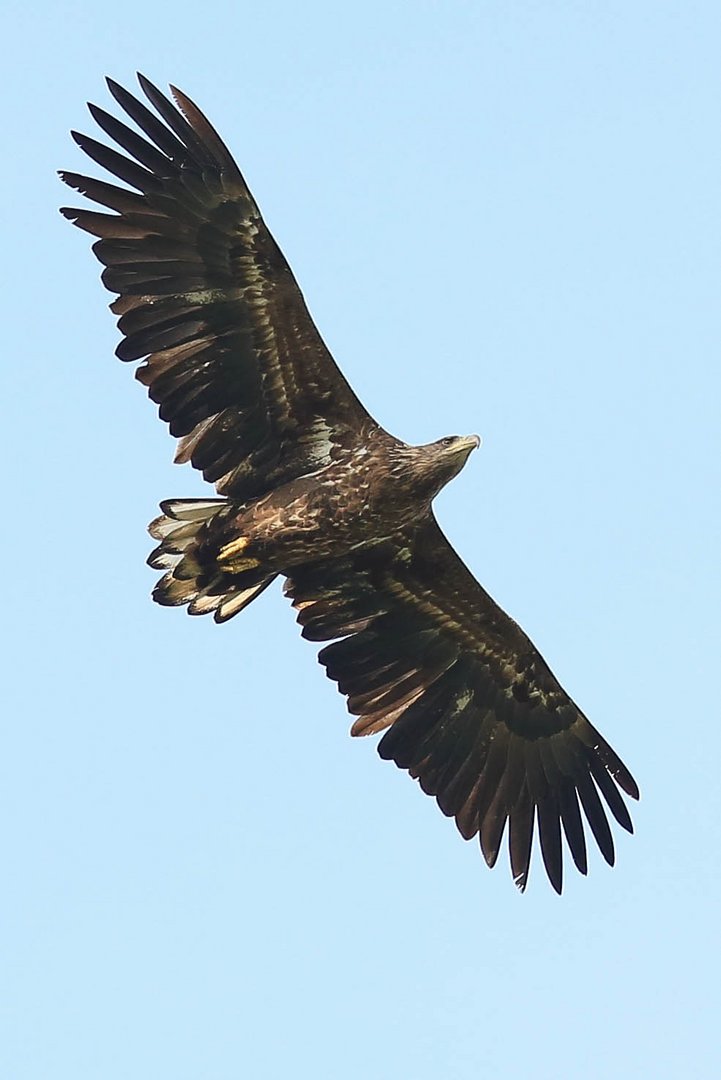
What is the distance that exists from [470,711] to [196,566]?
3.09 m

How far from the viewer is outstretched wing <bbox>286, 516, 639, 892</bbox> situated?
18844 millimetres

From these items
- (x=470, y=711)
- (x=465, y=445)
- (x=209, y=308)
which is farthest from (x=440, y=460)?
(x=470, y=711)

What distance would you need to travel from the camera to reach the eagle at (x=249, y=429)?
16.9 m

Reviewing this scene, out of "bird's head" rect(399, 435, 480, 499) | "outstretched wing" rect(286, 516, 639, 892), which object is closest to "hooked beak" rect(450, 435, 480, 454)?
"bird's head" rect(399, 435, 480, 499)

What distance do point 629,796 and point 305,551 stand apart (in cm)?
385

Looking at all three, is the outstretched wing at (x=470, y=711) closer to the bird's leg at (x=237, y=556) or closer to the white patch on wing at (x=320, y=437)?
the bird's leg at (x=237, y=556)

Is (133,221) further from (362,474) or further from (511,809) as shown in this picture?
(511,809)

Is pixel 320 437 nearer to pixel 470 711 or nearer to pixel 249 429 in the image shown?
pixel 249 429

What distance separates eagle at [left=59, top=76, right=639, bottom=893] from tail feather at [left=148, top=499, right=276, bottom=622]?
0.04ft

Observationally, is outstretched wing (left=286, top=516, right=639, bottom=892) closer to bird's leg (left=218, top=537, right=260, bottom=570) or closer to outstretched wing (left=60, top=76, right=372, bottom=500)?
bird's leg (left=218, top=537, right=260, bottom=570)

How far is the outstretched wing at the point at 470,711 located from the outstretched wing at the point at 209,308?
1.72 metres

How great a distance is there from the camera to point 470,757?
19484mm

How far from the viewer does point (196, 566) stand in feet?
58.0

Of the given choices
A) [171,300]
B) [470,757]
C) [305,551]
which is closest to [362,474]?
[305,551]
